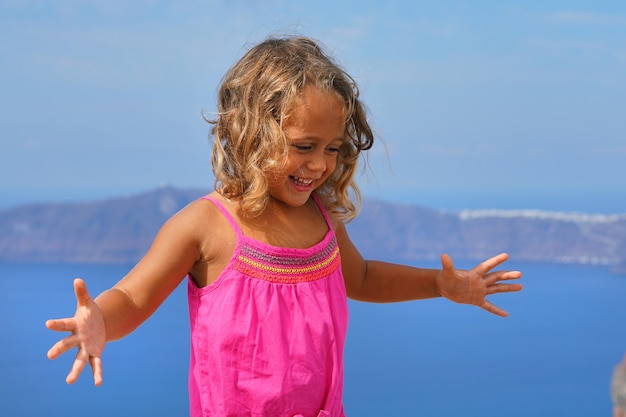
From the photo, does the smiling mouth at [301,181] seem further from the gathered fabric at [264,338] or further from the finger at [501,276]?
the finger at [501,276]

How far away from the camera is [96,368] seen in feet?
4.15

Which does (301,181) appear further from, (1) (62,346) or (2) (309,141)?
(1) (62,346)

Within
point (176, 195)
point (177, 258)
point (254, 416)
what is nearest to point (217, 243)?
point (177, 258)

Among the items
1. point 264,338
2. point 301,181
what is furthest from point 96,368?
point 301,181

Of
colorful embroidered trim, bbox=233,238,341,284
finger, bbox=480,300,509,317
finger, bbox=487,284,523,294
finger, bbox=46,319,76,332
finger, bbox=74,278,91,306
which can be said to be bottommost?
finger, bbox=46,319,76,332

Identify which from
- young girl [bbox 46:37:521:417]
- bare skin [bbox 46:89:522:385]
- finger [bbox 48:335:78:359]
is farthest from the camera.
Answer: young girl [bbox 46:37:521:417]

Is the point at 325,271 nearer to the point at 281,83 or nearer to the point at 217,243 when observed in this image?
the point at 217,243

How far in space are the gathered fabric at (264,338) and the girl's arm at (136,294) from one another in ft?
0.23

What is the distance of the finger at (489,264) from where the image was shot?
175 centimetres

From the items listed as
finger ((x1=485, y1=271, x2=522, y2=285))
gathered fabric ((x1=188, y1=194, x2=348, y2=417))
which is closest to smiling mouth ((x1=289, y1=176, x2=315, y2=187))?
gathered fabric ((x1=188, y1=194, x2=348, y2=417))

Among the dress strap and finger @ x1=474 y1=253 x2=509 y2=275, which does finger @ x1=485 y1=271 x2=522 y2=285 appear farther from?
the dress strap

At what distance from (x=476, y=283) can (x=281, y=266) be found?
18.0 inches

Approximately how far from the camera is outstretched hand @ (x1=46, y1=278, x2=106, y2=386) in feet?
4.05

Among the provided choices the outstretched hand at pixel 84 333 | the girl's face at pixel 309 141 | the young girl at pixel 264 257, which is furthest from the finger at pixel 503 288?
the outstretched hand at pixel 84 333
